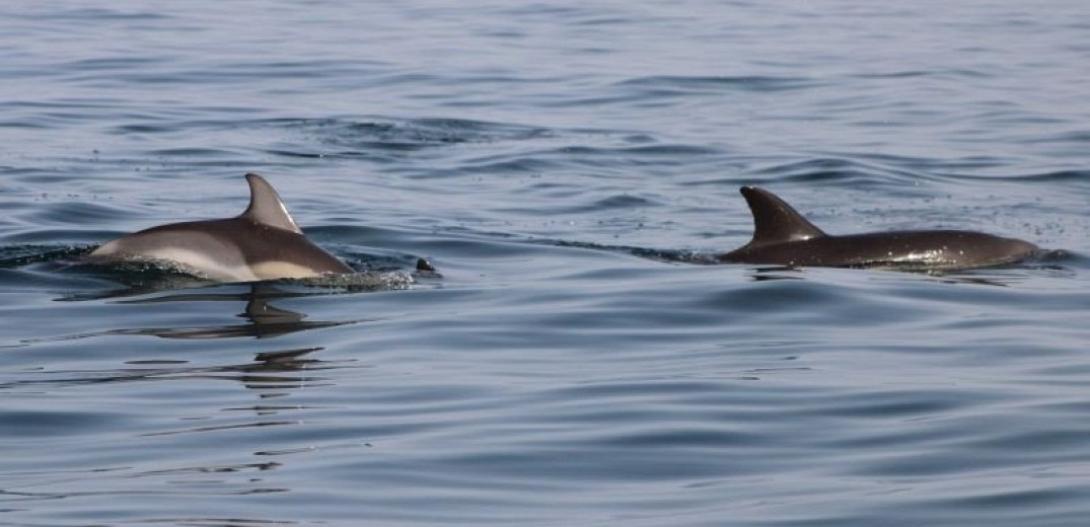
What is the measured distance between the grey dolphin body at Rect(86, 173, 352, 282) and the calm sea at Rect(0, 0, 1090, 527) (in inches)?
5.2

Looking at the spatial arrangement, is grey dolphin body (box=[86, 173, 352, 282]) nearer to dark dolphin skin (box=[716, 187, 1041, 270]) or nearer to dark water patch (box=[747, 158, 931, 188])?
dark dolphin skin (box=[716, 187, 1041, 270])

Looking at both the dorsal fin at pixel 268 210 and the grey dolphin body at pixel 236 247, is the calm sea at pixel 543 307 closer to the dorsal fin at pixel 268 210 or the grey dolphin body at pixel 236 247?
the grey dolphin body at pixel 236 247

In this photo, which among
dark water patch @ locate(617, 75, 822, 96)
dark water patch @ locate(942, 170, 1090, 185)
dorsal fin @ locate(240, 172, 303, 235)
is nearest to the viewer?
dorsal fin @ locate(240, 172, 303, 235)

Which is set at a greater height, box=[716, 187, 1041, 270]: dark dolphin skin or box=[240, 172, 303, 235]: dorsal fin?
box=[240, 172, 303, 235]: dorsal fin

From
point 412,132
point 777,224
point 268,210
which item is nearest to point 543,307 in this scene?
point 268,210

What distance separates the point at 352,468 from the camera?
26.6ft

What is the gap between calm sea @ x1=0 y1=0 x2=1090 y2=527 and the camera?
785 centimetres

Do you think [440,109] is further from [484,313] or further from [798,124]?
[484,313]

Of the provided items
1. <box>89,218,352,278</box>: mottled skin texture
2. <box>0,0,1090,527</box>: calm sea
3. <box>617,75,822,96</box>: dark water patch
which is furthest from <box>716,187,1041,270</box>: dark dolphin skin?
<box>617,75,822,96</box>: dark water patch

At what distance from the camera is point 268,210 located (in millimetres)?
12906

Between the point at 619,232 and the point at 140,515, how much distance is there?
31.0 ft

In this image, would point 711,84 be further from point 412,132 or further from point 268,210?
point 268,210

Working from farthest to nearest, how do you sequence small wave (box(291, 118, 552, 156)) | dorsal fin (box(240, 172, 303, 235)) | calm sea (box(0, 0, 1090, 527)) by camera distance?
1. small wave (box(291, 118, 552, 156))
2. dorsal fin (box(240, 172, 303, 235))
3. calm sea (box(0, 0, 1090, 527))

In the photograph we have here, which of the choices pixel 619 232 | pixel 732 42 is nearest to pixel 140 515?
pixel 619 232
